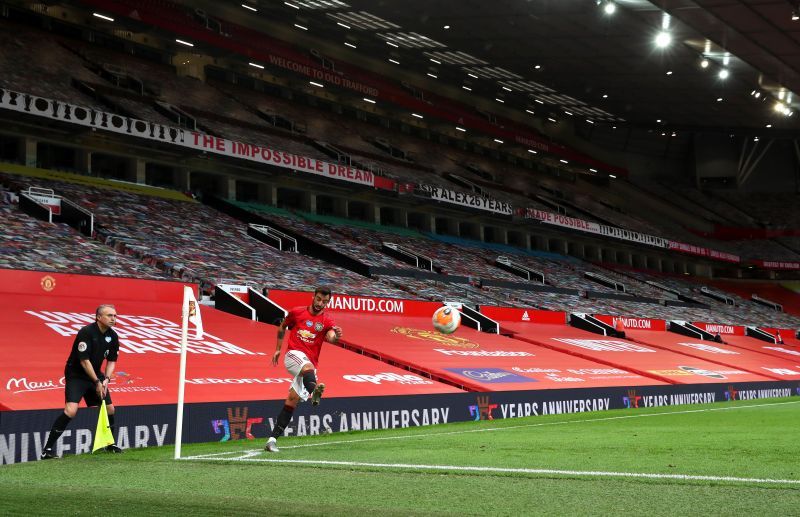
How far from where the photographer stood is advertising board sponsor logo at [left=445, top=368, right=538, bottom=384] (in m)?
21.2

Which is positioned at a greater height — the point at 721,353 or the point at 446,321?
the point at 446,321

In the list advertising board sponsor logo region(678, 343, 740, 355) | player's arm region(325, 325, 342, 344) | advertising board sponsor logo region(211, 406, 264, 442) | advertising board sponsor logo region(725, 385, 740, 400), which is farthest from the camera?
advertising board sponsor logo region(678, 343, 740, 355)

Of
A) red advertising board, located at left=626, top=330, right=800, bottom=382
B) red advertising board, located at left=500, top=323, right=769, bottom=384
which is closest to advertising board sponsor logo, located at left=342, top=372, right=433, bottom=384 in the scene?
red advertising board, located at left=500, top=323, right=769, bottom=384

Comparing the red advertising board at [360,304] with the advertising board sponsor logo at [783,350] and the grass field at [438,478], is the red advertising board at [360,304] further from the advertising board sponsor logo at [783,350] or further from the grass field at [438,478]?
the advertising board sponsor logo at [783,350]

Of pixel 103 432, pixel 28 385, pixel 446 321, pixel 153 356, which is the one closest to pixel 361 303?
pixel 446 321

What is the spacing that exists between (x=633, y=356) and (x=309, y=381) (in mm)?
22415

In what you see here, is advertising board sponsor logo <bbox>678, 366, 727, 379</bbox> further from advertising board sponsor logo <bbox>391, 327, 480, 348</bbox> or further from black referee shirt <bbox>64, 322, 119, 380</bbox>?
black referee shirt <bbox>64, 322, 119, 380</bbox>

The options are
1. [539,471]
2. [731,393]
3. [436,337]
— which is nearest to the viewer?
[539,471]

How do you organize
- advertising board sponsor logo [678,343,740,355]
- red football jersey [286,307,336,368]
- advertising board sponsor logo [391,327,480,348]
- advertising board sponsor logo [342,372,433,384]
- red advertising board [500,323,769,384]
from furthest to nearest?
advertising board sponsor logo [678,343,740,355] → red advertising board [500,323,769,384] → advertising board sponsor logo [391,327,480,348] → advertising board sponsor logo [342,372,433,384] → red football jersey [286,307,336,368]

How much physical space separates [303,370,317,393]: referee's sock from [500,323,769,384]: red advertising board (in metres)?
18.8

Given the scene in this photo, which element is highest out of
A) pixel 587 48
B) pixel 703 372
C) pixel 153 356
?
pixel 587 48

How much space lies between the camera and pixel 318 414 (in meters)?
15.0

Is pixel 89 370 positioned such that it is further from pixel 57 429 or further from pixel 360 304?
pixel 360 304

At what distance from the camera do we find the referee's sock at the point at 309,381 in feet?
33.9
